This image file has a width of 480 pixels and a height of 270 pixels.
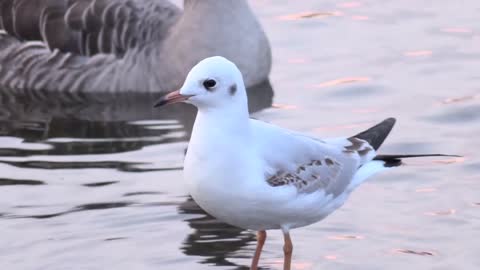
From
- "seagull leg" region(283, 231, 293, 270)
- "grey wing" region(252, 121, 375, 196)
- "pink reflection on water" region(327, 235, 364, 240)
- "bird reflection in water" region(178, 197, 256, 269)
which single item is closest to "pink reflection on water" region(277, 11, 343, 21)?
"bird reflection in water" region(178, 197, 256, 269)

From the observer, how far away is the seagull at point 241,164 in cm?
806

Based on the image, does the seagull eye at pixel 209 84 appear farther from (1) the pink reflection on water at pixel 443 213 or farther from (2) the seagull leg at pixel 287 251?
(1) the pink reflection on water at pixel 443 213

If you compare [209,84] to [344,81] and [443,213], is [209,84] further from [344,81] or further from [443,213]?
[344,81]

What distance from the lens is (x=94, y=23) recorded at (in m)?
13.7

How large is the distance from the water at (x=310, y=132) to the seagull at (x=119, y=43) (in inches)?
8.9

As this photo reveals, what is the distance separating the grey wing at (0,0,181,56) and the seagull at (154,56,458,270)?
5.07m

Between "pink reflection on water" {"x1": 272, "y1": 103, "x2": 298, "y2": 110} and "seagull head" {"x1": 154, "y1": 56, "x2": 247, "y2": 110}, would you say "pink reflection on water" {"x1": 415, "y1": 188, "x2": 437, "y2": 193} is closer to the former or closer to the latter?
"pink reflection on water" {"x1": 272, "y1": 103, "x2": 298, "y2": 110}

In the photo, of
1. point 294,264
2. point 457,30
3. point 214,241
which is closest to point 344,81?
point 457,30

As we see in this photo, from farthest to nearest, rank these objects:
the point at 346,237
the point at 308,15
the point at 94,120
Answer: the point at 308,15 → the point at 94,120 → the point at 346,237

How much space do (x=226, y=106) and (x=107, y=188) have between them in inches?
112

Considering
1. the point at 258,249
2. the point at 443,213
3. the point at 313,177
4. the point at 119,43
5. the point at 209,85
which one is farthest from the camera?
the point at 119,43

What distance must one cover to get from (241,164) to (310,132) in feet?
12.7

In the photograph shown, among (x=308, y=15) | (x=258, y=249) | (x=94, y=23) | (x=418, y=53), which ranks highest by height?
(x=94, y=23)

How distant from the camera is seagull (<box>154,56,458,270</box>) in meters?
8.06
